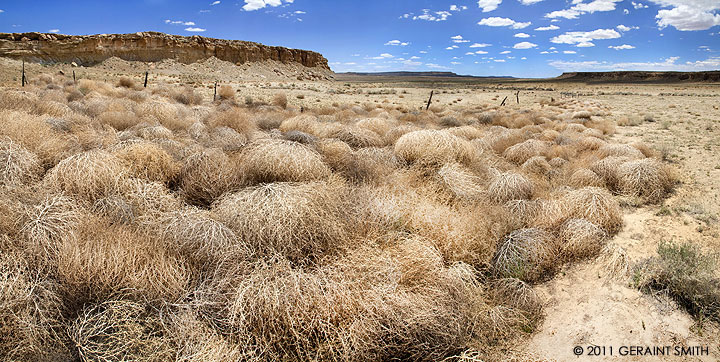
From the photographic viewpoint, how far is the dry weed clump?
4629 mm

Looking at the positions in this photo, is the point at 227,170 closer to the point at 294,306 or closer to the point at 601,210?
the point at 294,306

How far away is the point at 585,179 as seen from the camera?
304 inches

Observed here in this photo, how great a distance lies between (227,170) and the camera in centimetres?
550

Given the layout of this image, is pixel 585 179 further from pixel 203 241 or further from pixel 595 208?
pixel 203 241

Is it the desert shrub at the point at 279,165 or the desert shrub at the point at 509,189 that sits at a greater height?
the desert shrub at the point at 279,165

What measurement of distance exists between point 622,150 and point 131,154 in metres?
11.2

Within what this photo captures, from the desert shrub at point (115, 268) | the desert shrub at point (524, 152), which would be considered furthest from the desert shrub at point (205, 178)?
the desert shrub at point (524, 152)

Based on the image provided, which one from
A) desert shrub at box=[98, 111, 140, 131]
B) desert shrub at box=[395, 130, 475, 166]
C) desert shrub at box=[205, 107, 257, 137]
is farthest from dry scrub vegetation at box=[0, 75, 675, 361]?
desert shrub at box=[205, 107, 257, 137]

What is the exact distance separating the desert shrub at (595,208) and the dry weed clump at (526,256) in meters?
1.19

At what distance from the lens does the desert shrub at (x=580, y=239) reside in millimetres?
5105

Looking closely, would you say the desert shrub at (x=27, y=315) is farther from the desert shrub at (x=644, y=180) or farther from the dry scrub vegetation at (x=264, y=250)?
the desert shrub at (x=644, y=180)

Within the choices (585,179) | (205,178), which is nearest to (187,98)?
(205,178)

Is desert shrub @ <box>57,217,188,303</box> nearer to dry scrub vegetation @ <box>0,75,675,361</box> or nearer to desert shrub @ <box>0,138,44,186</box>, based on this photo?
dry scrub vegetation @ <box>0,75,675,361</box>

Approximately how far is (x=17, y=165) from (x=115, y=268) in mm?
3392
